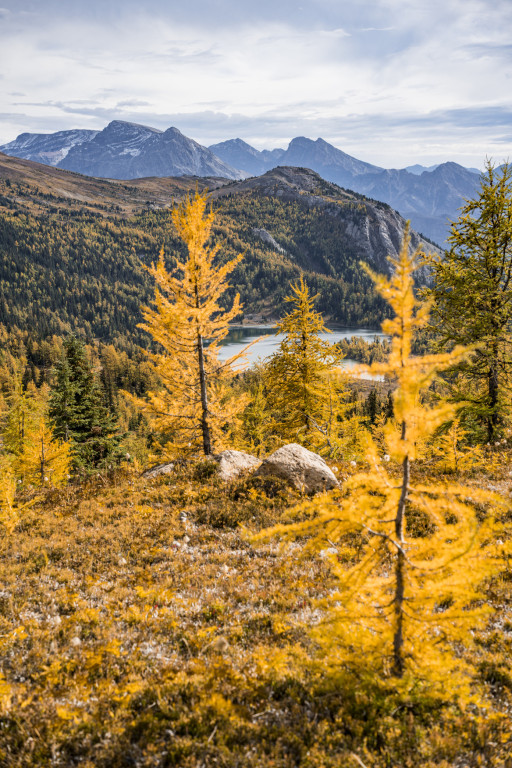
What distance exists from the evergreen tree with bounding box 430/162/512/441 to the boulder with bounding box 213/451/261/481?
27.2 feet

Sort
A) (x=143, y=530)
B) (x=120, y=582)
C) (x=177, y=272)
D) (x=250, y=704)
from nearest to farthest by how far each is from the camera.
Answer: (x=250, y=704) < (x=120, y=582) < (x=143, y=530) < (x=177, y=272)

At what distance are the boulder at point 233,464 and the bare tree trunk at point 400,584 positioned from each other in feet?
28.8

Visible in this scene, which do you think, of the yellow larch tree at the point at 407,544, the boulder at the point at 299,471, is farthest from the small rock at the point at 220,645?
the boulder at the point at 299,471

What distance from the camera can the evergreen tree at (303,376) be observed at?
18.3 meters

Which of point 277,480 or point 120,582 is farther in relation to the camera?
Result: point 277,480

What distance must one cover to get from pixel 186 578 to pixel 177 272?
11417 mm

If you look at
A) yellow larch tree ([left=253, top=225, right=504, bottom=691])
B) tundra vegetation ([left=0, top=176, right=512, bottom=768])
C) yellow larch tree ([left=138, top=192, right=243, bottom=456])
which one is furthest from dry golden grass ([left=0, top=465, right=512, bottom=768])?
yellow larch tree ([left=138, top=192, right=243, bottom=456])

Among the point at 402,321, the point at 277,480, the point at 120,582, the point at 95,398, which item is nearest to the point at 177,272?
the point at 277,480

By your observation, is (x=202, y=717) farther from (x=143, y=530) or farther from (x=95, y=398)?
(x=95, y=398)

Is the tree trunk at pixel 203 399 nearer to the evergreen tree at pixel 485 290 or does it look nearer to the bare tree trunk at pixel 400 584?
the evergreen tree at pixel 485 290

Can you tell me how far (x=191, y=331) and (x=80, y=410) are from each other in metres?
18.4

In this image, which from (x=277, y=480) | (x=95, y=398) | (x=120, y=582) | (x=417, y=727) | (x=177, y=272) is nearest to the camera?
(x=417, y=727)

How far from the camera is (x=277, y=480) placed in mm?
11719

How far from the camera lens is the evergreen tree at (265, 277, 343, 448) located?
1833 centimetres
